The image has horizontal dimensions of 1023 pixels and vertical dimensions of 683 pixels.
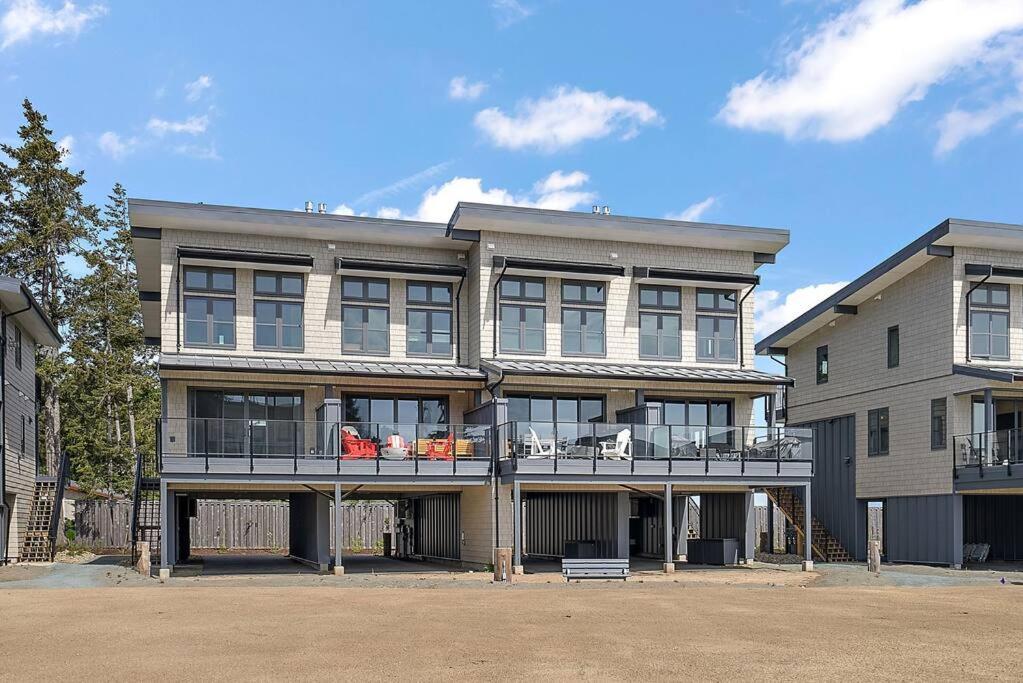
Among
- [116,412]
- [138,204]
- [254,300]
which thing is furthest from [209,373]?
[116,412]

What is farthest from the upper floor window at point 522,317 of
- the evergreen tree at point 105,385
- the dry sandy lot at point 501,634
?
the evergreen tree at point 105,385

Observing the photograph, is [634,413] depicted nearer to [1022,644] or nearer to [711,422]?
[711,422]

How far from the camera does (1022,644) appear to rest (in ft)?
49.3

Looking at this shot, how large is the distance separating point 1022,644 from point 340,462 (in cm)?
1651

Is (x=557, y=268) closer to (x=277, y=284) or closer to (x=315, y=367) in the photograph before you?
(x=315, y=367)

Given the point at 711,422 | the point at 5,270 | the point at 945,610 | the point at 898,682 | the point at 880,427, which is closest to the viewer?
the point at 898,682

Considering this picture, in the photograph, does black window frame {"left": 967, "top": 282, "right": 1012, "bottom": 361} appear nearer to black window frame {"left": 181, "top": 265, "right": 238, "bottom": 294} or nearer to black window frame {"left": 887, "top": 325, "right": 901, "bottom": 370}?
black window frame {"left": 887, "top": 325, "right": 901, "bottom": 370}

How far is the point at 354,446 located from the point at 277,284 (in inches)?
215

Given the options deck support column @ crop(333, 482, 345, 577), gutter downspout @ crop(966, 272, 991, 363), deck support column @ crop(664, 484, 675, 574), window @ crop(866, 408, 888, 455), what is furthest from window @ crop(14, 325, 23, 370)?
gutter downspout @ crop(966, 272, 991, 363)

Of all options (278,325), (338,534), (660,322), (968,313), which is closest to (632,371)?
(660,322)

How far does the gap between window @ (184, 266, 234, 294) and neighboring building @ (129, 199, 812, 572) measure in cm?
4

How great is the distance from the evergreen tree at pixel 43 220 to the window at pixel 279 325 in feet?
74.3

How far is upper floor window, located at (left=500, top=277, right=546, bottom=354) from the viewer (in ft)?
104

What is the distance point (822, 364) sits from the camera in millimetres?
39500
